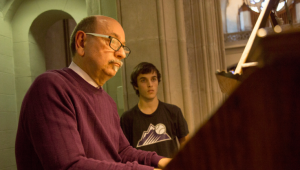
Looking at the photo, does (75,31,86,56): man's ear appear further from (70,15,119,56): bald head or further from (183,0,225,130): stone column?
(183,0,225,130): stone column

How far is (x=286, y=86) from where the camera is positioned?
48cm

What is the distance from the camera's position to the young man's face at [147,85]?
9.36 feet

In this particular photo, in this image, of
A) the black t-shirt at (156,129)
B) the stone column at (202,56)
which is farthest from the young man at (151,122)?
the stone column at (202,56)

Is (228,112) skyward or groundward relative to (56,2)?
groundward

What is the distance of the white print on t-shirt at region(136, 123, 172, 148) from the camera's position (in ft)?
8.57

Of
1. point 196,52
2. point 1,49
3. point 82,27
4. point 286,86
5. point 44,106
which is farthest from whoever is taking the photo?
point 1,49

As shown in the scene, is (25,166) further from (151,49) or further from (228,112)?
(151,49)

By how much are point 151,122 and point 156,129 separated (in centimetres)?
9

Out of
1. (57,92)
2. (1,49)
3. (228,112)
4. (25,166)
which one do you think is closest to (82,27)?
(57,92)

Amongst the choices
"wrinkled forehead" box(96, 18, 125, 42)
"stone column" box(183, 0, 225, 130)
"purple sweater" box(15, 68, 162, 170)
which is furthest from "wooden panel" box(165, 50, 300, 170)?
"stone column" box(183, 0, 225, 130)

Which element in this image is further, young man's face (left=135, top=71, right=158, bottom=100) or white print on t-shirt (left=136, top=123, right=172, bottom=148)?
young man's face (left=135, top=71, right=158, bottom=100)

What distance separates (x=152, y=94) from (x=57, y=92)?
67.4 inches

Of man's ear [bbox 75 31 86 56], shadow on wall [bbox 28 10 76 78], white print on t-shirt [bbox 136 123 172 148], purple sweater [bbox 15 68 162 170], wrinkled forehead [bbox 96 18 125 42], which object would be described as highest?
shadow on wall [bbox 28 10 76 78]

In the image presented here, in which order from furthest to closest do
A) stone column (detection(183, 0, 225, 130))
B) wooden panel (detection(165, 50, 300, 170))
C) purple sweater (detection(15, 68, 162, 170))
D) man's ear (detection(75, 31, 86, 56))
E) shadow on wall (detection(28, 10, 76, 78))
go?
shadow on wall (detection(28, 10, 76, 78)) → stone column (detection(183, 0, 225, 130)) → man's ear (detection(75, 31, 86, 56)) → purple sweater (detection(15, 68, 162, 170)) → wooden panel (detection(165, 50, 300, 170))
